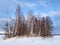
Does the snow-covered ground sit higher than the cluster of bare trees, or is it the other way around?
the cluster of bare trees

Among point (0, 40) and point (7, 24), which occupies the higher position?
point (7, 24)

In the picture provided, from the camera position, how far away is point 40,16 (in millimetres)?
1955

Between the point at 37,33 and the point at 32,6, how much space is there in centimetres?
31

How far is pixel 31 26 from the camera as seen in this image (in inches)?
76.7

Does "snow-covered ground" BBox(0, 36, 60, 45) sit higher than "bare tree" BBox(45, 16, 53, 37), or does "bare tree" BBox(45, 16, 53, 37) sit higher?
"bare tree" BBox(45, 16, 53, 37)

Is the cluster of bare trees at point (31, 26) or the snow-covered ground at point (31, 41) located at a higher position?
the cluster of bare trees at point (31, 26)

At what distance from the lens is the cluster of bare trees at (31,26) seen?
6.37ft

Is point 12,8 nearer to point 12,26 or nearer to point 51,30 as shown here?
point 12,26

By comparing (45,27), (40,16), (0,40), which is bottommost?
(0,40)

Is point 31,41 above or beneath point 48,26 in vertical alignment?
beneath

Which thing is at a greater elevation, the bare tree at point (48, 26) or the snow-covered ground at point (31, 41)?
the bare tree at point (48, 26)

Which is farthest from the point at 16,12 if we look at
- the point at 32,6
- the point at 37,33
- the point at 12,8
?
the point at 37,33

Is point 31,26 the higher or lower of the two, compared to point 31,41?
higher

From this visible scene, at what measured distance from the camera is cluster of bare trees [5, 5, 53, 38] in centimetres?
194
